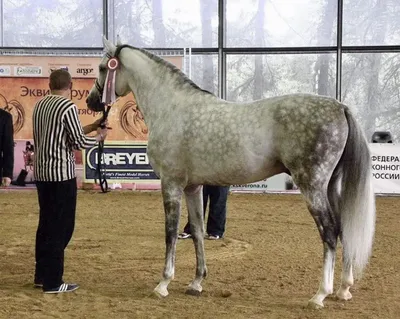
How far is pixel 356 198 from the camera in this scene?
175 inches

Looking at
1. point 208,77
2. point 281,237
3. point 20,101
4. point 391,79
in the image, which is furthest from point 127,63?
point 391,79

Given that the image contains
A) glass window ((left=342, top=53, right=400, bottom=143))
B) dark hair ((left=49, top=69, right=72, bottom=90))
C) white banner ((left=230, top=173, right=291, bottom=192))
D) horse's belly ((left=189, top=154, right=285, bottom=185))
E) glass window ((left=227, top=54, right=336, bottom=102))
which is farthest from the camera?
glass window ((left=227, top=54, right=336, bottom=102))

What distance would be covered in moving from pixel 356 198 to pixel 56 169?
7.63ft

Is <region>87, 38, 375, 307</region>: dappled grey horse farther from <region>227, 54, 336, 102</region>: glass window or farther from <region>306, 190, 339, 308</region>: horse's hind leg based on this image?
<region>227, 54, 336, 102</region>: glass window

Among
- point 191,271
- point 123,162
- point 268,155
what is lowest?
point 191,271

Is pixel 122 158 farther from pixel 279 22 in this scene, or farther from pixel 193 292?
pixel 193 292

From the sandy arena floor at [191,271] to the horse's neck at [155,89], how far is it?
1.45 m

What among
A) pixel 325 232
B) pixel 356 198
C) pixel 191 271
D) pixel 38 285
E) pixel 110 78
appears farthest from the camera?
pixel 191 271

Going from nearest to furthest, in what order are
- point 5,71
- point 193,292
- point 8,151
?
1. point 193,292
2. point 8,151
3. point 5,71

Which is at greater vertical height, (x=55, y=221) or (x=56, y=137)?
(x=56, y=137)

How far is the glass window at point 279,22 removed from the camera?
1396 cm

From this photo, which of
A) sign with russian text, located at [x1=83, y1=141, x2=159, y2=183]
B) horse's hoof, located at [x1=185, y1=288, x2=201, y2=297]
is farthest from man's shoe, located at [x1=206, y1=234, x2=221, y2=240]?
sign with russian text, located at [x1=83, y1=141, x2=159, y2=183]

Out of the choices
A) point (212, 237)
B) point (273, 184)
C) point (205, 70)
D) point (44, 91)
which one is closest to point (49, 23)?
point (44, 91)

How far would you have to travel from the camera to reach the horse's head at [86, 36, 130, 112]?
16.6 ft
